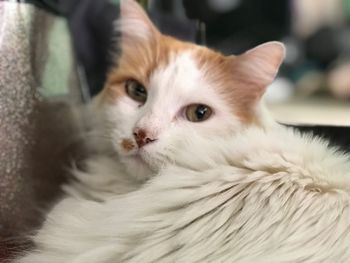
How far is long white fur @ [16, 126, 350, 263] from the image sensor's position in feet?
2.21

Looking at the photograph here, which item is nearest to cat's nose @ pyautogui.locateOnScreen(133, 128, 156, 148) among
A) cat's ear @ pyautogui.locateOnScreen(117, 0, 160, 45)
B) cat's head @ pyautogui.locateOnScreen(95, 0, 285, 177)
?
cat's head @ pyautogui.locateOnScreen(95, 0, 285, 177)

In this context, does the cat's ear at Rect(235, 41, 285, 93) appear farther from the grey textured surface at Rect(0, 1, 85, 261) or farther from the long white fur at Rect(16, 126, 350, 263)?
the grey textured surface at Rect(0, 1, 85, 261)

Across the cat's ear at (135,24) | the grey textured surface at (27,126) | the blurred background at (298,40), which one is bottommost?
the blurred background at (298,40)

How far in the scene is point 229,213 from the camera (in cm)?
70

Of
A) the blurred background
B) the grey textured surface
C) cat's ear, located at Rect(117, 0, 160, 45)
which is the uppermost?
cat's ear, located at Rect(117, 0, 160, 45)

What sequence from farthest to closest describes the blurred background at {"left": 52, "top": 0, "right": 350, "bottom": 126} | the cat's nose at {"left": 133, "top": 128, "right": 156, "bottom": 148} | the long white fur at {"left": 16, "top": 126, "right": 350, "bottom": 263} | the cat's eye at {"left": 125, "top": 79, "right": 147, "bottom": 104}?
the blurred background at {"left": 52, "top": 0, "right": 350, "bottom": 126} < the cat's eye at {"left": 125, "top": 79, "right": 147, "bottom": 104} < the cat's nose at {"left": 133, "top": 128, "right": 156, "bottom": 148} < the long white fur at {"left": 16, "top": 126, "right": 350, "bottom": 263}

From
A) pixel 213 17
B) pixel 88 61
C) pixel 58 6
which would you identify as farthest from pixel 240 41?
pixel 58 6

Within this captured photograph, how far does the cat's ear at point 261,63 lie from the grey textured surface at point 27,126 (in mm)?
340

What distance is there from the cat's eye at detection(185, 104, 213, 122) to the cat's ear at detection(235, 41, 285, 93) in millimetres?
97

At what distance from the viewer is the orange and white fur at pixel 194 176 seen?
683mm

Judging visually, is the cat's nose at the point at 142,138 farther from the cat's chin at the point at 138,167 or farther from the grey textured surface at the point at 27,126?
the grey textured surface at the point at 27,126

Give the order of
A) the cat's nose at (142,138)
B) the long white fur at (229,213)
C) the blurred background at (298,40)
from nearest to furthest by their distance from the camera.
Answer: the long white fur at (229,213), the cat's nose at (142,138), the blurred background at (298,40)

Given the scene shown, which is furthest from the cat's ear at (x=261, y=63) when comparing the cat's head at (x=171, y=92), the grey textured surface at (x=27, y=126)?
the grey textured surface at (x=27, y=126)

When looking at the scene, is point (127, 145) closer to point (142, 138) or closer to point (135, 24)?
point (142, 138)
